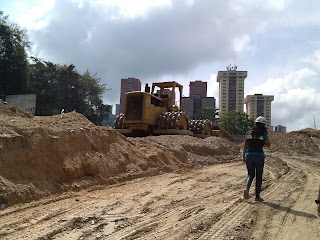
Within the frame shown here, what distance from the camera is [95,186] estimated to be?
19.3ft

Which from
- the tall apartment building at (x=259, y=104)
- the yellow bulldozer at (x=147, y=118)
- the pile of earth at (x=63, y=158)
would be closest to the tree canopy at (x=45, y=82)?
the yellow bulldozer at (x=147, y=118)

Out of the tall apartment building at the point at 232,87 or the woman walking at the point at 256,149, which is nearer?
the woman walking at the point at 256,149

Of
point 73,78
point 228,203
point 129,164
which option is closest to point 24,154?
point 129,164

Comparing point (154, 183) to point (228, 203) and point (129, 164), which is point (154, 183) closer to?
point (129, 164)

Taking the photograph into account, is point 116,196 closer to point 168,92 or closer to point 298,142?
point 168,92

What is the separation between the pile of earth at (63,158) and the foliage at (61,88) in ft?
65.3

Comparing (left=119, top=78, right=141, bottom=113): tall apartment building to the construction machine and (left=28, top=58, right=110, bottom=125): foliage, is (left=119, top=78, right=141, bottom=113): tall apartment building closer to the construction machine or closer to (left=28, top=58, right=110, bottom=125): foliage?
(left=28, top=58, right=110, bottom=125): foliage

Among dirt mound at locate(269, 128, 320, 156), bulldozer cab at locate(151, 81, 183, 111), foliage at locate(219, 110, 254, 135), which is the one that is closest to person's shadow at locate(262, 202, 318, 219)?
bulldozer cab at locate(151, 81, 183, 111)

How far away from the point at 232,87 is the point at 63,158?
78.0m

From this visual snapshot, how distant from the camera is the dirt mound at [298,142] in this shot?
790 inches

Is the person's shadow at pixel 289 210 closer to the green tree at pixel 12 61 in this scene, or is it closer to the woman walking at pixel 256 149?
the woman walking at pixel 256 149

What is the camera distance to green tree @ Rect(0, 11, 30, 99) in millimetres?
23453

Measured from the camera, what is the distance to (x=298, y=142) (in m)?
21.7

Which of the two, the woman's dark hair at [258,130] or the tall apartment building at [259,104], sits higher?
the tall apartment building at [259,104]
